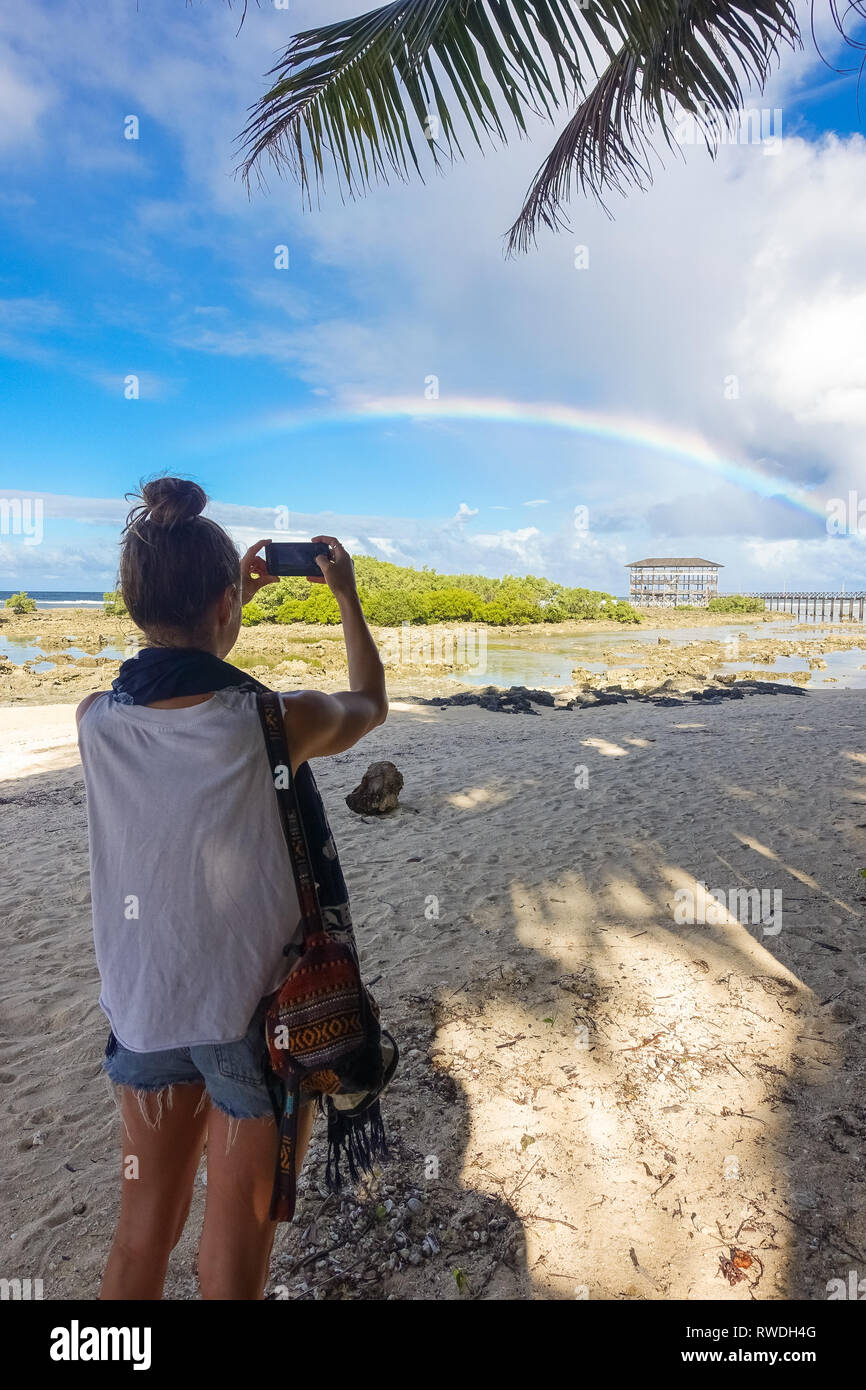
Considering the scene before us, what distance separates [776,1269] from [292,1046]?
195 centimetres

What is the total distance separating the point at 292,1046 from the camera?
128 centimetres

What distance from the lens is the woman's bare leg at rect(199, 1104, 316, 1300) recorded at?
4.29 feet

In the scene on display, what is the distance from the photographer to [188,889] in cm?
130

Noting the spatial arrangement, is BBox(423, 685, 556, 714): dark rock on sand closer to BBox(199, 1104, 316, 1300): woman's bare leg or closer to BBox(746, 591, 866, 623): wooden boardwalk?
BBox(199, 1104, 316, 1300): woman's bare leg

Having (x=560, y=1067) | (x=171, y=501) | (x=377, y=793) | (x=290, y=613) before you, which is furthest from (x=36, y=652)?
(x=171, y=501)

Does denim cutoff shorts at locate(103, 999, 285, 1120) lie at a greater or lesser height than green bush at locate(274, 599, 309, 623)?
lesser

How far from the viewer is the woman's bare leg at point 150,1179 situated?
1.39 m

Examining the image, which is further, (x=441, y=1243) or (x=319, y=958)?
(x=441, y=1243)

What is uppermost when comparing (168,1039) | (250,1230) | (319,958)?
(319,958)

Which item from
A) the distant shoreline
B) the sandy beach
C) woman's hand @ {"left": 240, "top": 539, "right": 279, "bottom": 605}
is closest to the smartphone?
woman's hand @ {"left": 240, "top": 539, "right": 279, "bottom": 605}

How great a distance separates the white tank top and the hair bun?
0.36 metres

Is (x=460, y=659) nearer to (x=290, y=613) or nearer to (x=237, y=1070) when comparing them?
(x=290, y=613)

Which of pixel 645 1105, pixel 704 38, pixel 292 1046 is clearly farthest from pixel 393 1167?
pixel 704 38
